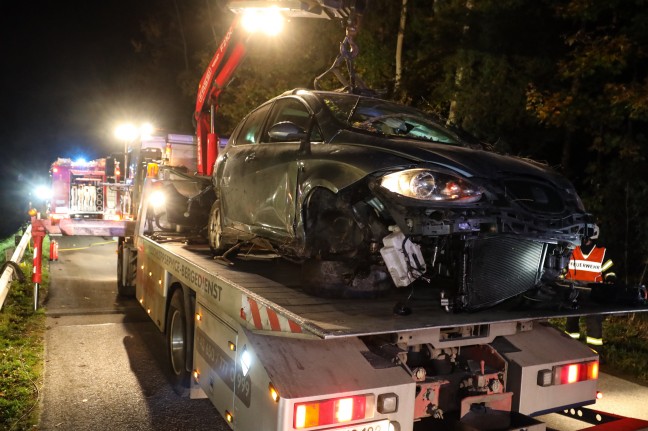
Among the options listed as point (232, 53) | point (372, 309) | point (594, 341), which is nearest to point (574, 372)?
point (594, 341)

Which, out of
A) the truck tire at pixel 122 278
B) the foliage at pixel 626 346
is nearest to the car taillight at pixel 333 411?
the foliage at pixel 626 346

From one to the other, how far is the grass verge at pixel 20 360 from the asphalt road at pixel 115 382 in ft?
0.36

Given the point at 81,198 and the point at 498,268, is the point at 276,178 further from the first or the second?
the point at 81,198

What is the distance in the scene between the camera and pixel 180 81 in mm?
29656

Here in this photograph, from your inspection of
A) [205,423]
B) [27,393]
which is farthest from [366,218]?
[27,393]

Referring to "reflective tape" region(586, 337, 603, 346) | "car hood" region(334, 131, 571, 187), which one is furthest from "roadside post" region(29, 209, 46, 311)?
"reflective tape" region(586, 337, 603, 346)

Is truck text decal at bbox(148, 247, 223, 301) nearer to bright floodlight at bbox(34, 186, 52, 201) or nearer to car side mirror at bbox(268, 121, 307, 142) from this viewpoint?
car side mirror at bbox(268, 121, 307, 142)

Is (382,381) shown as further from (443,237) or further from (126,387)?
(126,387)

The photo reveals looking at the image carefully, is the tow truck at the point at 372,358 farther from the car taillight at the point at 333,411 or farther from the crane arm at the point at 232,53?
the crane arm at the point at 232,53

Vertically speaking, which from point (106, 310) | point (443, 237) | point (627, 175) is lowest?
point (106, 310)

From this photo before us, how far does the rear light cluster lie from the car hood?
1.39 metres

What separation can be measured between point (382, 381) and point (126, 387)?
354 centimetres

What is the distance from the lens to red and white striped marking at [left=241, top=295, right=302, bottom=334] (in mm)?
3521

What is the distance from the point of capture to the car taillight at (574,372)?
4.39 meters
